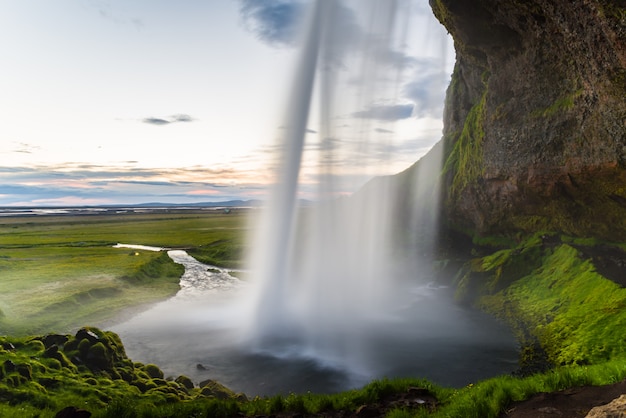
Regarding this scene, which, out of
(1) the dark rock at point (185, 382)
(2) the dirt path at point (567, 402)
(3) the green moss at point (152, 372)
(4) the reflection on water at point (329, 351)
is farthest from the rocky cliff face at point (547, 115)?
(3) the green moss at point (152, 372)

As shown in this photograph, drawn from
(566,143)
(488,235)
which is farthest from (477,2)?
(488,235)

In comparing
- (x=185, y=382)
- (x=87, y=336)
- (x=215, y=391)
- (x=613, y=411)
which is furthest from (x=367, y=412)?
(x=87, y=336)

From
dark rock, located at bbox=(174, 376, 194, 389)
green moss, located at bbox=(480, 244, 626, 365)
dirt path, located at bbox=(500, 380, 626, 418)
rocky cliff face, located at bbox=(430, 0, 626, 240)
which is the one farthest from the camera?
rocky cliff face, located at bbox=(430, 0, 626, 240)

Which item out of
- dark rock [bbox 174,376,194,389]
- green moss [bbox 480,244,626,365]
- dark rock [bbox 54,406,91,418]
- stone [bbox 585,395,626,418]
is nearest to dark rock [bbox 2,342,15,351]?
dark rock [bbox 174,376,194,389]

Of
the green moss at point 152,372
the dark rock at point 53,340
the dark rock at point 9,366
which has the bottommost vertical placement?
the green moss at point 152,372

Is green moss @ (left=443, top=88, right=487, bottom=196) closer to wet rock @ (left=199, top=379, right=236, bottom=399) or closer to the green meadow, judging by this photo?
the green meadow

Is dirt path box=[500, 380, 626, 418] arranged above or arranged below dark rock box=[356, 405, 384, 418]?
above

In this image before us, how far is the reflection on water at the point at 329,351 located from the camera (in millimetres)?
19578

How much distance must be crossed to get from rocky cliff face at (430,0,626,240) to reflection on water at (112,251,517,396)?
43.4 ft

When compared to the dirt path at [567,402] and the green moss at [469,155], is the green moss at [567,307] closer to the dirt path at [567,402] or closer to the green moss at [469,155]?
the dirt path at [567,402]

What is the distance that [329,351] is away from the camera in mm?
23219

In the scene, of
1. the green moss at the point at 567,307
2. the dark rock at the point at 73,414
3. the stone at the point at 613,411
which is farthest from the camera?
the green moss at the point at 567,307

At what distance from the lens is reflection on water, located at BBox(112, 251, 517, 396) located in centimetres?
1958

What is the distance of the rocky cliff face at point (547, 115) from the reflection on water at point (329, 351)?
1324 centimetres
